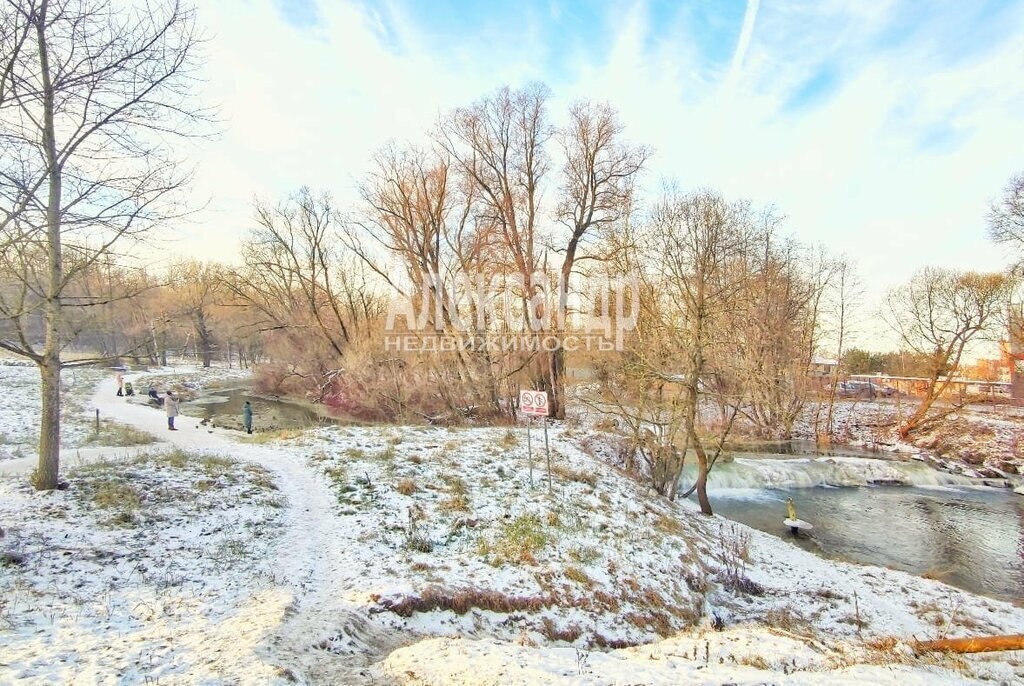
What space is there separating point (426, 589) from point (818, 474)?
58.7ft

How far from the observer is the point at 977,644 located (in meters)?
5.11

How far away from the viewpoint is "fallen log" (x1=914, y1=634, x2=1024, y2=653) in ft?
16.4

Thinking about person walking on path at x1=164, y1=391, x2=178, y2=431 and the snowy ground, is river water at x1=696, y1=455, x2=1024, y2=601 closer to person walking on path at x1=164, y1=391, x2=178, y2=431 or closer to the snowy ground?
the snowy ground

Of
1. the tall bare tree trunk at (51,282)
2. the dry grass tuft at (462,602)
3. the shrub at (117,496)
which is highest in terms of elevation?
the tall bare tree trunk at (51,282)

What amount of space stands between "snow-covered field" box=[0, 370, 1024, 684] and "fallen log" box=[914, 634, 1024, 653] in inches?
5.6

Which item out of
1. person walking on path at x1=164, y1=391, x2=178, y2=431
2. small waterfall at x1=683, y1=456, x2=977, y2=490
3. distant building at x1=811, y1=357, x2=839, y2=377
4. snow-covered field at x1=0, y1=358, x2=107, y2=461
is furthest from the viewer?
distant building at x1=811, y1=357, x2=839, y2=377

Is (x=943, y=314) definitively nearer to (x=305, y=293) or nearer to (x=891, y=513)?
(x=891, y=513)

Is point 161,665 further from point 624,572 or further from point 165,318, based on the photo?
point 624,572

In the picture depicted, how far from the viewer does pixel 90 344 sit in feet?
179

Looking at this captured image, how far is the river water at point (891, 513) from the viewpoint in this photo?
11188 millimetres

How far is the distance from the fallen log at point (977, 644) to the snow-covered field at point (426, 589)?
0.47ft

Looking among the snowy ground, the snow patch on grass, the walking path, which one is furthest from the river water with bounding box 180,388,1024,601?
the snow patch on grass

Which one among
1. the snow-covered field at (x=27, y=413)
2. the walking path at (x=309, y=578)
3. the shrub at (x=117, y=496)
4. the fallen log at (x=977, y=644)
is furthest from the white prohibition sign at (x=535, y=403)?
→ the snow-covered field at (x=27, y=413)

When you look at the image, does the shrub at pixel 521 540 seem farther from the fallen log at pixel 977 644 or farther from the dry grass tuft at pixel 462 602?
the fallen log at pixel 977 644
